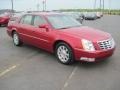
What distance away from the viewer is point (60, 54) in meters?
6.79

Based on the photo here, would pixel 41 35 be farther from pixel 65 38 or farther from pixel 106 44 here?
pixel 106 44

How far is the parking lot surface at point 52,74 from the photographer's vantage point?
5035 millimetres

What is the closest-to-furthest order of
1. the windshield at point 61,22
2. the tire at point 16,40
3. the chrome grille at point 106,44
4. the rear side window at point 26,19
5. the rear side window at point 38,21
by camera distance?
the chrome grille at point 106,44
the windshield at point 61,22
the rear side window at point 38,21
the rear side window at point 26,19
the tire at point 16,40

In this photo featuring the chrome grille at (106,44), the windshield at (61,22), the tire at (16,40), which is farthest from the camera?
the tire at (16,40)

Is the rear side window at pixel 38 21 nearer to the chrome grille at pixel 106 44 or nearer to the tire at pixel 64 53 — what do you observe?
the tire at pixel 64 53

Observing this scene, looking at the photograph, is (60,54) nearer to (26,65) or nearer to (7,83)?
(26,65)

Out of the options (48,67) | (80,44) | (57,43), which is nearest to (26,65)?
(48,67)

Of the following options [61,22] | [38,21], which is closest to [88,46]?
[61,22]

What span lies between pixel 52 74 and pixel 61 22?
2.36 m

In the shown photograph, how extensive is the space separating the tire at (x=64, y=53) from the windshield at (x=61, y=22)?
76 centimetres

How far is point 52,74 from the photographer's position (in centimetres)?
579

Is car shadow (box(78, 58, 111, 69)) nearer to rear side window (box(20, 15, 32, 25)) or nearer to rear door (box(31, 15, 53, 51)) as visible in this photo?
rear door (box(31, 15, 53, 51))

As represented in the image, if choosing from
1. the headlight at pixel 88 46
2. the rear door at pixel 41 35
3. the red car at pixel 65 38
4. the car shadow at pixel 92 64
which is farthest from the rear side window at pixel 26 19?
the headlight at pixel 88 46

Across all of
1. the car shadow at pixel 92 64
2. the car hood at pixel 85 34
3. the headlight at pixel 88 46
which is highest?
the car hood at pixel 85 34
